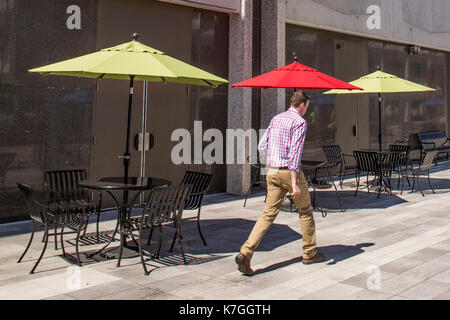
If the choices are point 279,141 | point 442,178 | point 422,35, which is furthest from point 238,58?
point 422,35

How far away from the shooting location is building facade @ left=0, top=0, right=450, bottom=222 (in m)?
8.42

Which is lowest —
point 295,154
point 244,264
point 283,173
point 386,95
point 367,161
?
point 244,264

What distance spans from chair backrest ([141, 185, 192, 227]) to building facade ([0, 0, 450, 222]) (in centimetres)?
379

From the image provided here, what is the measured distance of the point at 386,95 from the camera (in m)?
16.8

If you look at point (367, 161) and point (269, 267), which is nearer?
point (269, 267)

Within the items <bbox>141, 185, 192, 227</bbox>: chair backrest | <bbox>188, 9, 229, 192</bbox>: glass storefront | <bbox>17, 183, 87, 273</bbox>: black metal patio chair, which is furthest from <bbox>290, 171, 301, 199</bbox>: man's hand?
<bbox>188, 9, 229, 192</bbox>: glass storefront

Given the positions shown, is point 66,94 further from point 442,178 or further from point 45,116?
point 442,178

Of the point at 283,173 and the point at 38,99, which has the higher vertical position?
the point at 38,99

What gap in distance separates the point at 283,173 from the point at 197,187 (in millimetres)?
2131

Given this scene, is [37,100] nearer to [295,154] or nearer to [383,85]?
[295,154]

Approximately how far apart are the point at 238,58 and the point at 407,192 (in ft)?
17.1

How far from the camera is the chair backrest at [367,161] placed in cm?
1083

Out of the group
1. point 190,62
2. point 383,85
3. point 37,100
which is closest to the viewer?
point 37,100

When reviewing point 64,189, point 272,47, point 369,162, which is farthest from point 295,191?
point 272,47
